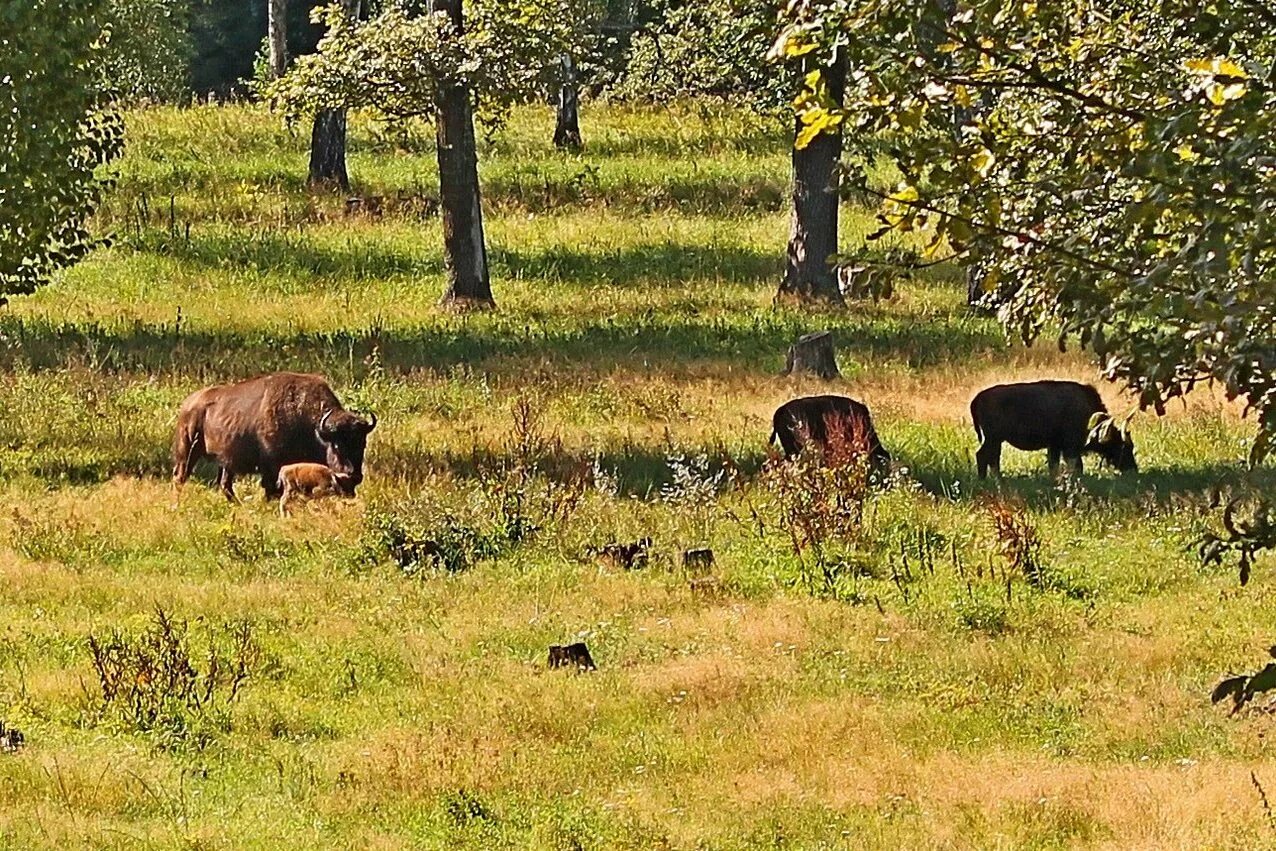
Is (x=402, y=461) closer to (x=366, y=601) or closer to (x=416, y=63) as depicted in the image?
(x=366, y=601)

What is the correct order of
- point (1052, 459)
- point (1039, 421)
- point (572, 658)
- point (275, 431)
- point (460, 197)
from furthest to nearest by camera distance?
point (460, 197) < point (1052, 459) < point (1039, 421) < point (275, 431) < point (572, 658)

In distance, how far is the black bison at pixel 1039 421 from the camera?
Answer: 1847 centimetres

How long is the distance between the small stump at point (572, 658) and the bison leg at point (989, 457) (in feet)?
24.3

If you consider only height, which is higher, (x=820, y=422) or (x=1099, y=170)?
(x=1099, y=170)

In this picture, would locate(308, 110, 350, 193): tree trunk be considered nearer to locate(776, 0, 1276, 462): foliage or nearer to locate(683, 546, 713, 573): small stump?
locate(683, 546, 713, 573): small stump

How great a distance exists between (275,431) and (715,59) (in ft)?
67.0

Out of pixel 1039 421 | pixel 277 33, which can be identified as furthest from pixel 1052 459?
pixel 277 33

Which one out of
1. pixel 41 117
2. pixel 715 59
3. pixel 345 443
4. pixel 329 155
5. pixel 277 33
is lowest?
pixel 345 443

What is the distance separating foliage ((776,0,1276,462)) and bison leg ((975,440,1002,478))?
451 inches

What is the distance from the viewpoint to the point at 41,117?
17.4 metres

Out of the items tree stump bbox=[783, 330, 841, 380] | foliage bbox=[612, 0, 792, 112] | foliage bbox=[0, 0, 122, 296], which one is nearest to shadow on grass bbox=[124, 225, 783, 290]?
foliage bbox=[612, 0, 792, 112]

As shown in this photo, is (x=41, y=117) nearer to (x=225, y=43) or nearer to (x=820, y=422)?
(x=820, y=422)

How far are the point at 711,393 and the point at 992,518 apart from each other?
7.20 metres

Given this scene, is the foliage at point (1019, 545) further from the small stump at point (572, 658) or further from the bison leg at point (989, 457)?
the small stump at point (572, 658)
